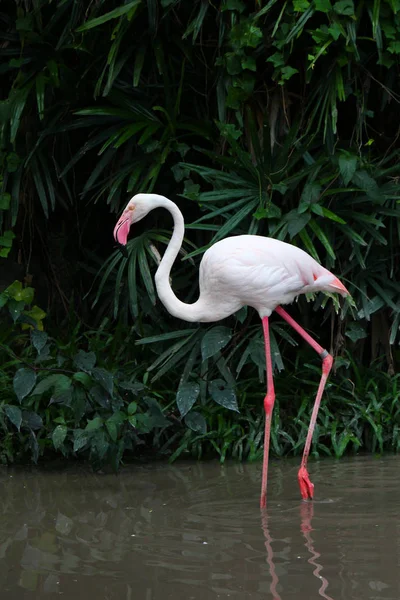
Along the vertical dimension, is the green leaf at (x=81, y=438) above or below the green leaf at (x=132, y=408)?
below

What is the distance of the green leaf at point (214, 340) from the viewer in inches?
217

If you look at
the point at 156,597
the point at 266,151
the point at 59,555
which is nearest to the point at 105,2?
the point at 266,151

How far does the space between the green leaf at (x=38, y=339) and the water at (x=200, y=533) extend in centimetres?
68

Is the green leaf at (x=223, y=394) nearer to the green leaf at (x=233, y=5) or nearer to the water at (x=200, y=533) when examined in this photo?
the water at (x=200, y=533)

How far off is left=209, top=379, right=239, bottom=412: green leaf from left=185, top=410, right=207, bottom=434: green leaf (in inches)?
5.1

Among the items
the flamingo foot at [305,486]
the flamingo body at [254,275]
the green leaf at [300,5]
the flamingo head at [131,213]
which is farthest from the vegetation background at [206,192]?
the flamingo foot at [305,486]

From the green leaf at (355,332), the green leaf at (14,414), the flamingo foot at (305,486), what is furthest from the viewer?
the green leaf at (355,332)

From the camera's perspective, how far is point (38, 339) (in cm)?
560

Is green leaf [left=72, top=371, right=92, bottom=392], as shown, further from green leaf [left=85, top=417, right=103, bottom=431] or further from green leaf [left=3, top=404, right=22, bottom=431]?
green leaf [left=3, top=404, right=22, bottom=431]

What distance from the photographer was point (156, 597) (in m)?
3.37

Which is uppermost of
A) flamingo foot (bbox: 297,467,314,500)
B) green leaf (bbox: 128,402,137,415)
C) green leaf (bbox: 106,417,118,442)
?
green leaf (bbox: 128,402,137,415)

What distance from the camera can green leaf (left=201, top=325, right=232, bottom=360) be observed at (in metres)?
5.51

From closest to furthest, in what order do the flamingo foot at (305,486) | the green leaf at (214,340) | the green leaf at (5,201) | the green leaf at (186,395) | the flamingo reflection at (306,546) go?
the flamingo reflection at (306,546)
the flamingo foot at (305,486)
the green leaf at (186,395)
the green leaf at (214,340)
the green leaf at (5,201)

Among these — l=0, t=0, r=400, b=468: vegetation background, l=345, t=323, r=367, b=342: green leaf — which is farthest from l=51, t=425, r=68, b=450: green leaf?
l=345, t=323, r=367, b=342: green leaf
